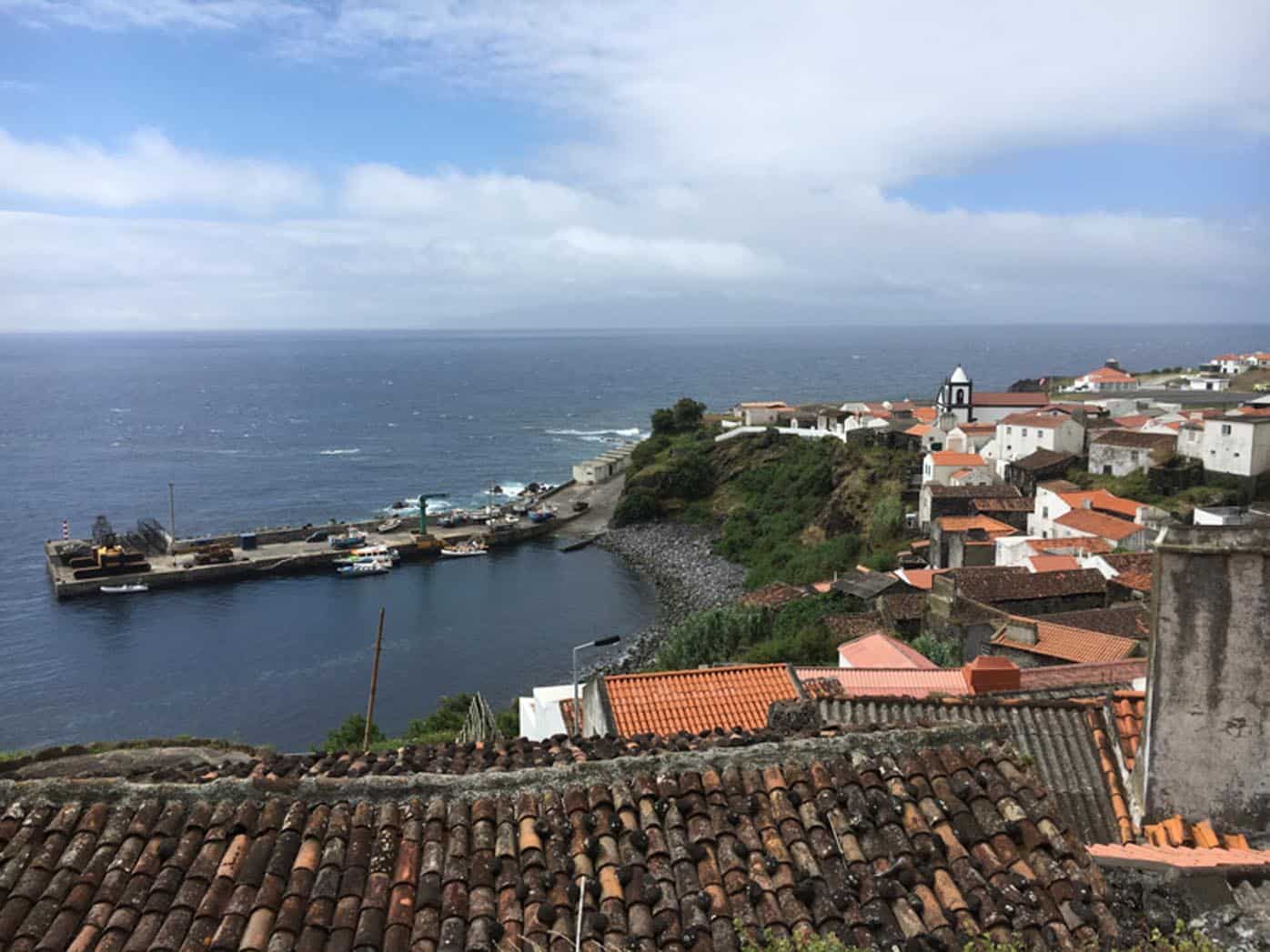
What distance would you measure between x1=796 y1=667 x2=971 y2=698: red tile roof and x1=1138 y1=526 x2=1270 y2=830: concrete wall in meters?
7.14

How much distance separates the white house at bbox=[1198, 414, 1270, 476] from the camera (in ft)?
118

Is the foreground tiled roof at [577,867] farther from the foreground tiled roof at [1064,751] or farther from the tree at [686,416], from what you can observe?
the tree at [686,416]

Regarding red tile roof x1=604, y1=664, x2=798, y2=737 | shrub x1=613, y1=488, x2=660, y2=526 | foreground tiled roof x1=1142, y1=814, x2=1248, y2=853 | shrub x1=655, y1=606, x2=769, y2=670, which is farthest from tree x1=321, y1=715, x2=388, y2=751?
shrub x1=613, y1=488, x2=660, y2=526

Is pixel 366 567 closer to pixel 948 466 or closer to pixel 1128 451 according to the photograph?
pixel 948 466

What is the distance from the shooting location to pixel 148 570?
4919cm

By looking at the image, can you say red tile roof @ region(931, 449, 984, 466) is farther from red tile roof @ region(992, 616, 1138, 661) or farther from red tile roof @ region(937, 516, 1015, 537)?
red tile roof @ region(992, 616, 1138, 661)

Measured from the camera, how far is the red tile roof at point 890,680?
44.6ft

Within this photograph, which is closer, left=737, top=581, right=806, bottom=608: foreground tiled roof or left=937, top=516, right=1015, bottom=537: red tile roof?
left=737, top=581, right=806, bottom=608: foreground tiled roof

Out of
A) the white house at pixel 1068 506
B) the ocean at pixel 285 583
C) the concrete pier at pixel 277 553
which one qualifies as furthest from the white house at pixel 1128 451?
the concrete pier at pixel 277 553

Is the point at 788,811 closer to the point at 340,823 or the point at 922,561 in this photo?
the point at 340,823

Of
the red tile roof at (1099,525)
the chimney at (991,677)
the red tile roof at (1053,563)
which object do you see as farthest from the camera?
the red tile roof at (1099,525)

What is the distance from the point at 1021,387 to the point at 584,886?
271 ft

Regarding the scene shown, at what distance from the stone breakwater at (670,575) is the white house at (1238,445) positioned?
20901 mm

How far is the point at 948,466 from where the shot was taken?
45.6 metres
